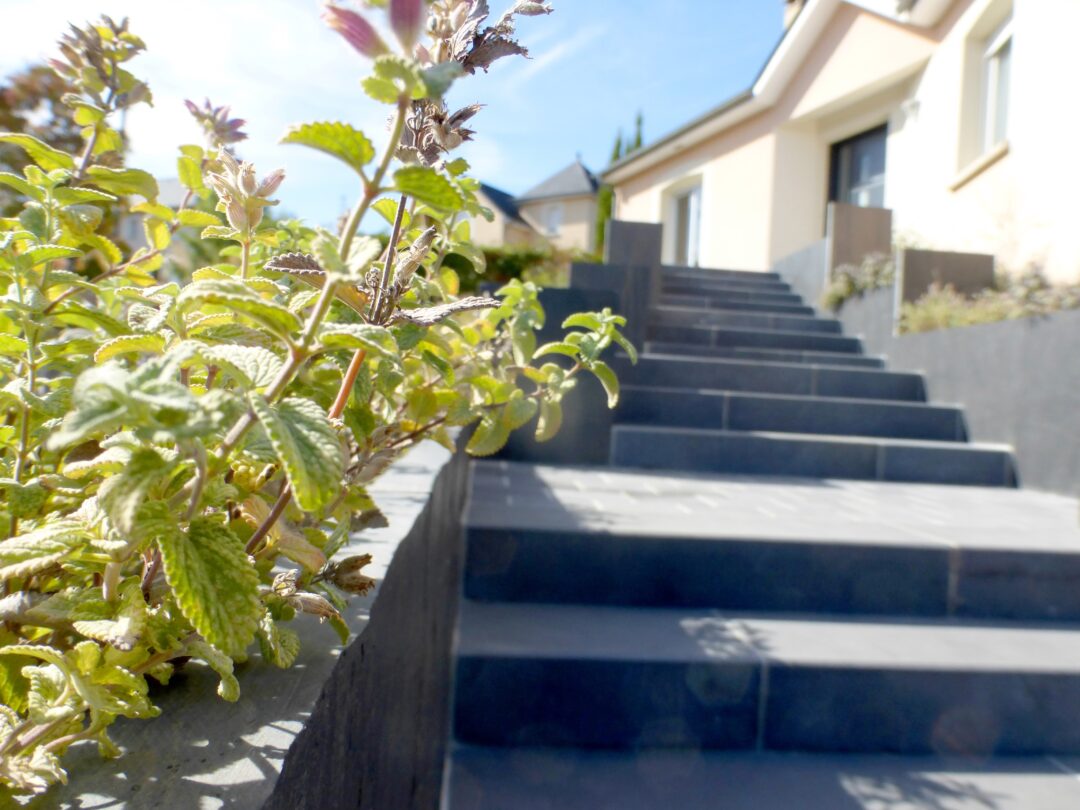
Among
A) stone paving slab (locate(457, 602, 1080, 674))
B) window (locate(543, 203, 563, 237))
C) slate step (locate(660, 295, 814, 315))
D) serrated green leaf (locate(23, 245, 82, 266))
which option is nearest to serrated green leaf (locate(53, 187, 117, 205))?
serrated green leaf (locate(23, 245, 82, 266))

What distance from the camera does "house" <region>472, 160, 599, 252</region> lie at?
26203mm

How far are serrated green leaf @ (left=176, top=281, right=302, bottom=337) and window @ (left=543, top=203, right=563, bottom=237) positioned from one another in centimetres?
2726

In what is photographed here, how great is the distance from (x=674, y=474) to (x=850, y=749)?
1.89m

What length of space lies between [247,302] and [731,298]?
7.01 m

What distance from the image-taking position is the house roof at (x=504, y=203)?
27.5m

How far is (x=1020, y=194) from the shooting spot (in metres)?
5.39

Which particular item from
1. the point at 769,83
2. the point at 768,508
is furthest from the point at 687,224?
the point at 768,508

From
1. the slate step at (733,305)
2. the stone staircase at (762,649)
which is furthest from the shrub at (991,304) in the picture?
the slate step at (733,305)

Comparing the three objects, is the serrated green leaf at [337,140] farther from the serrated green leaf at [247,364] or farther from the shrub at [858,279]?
the shrub at [858,279]

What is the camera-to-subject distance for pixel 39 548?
0.50 metres

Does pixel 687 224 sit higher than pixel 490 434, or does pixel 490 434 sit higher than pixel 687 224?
pixel 687 224

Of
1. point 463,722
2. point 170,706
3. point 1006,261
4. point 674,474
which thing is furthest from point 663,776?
point 1006,261

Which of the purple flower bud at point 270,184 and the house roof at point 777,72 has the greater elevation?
the house roof at point 777,72

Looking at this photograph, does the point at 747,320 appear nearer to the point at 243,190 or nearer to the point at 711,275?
the point at 711,275
